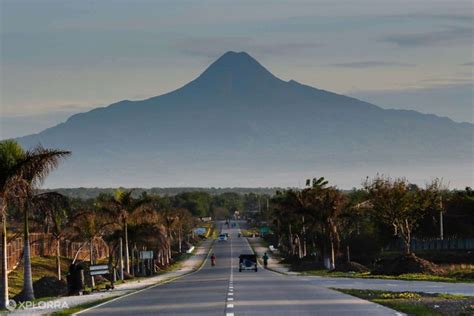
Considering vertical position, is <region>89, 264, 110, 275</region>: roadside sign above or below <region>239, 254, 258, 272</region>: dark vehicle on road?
above

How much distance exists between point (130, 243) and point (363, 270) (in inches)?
972

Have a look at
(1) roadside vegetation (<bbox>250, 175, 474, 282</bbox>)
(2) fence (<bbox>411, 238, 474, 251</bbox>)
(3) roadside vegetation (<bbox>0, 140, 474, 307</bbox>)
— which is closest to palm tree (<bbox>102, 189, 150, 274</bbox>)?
(3) roadside vegetation (<bbox>0, 140, 474, 307</bbox>)

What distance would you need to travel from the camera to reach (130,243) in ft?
299

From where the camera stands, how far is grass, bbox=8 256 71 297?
6850 cm

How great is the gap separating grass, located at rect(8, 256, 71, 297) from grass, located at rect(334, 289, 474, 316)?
96.8 feet

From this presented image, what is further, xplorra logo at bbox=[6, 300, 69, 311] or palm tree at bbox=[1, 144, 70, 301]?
palm tree at bbox=[1, 144, 70, 301]

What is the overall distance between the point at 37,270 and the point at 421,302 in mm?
52162

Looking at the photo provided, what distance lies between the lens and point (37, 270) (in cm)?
8194

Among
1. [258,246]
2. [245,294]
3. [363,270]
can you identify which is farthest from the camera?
[258,246]

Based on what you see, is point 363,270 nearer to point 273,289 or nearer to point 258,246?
point 273,289

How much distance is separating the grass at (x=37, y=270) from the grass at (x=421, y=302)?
2951 centimetres

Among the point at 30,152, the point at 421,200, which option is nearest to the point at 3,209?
the point at 30,152

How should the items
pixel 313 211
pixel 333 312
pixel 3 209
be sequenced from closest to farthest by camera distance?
pixel 333 312 → pixel 3 209 → pixel 313 211

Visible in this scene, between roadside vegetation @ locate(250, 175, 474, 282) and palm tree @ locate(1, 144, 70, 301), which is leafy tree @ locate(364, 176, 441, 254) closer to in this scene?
roadside vegetation @ locate(250, 175, 474, 282)
